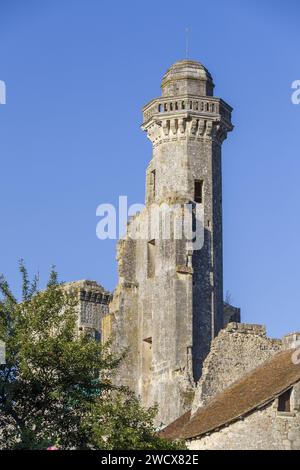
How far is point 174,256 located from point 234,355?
17.4 metres

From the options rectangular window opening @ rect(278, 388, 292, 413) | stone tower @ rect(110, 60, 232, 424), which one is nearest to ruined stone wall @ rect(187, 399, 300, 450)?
rectangular window opening @ rect(278, 388, 292, 413)

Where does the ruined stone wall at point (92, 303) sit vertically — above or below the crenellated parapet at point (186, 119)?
below

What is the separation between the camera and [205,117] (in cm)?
7538

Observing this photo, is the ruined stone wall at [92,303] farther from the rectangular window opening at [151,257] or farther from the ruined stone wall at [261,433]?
the ruined stone wall at [261,433]

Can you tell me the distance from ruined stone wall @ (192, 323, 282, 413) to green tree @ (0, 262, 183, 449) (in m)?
5.29

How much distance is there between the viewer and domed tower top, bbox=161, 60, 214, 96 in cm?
7606

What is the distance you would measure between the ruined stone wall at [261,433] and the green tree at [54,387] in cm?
167

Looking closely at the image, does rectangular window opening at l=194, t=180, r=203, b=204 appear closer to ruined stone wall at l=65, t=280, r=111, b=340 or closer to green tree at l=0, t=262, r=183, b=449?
ruined stone wall at l=65, t=280, r=111, b=340

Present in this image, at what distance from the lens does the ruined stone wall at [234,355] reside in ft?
177

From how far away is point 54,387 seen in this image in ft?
157

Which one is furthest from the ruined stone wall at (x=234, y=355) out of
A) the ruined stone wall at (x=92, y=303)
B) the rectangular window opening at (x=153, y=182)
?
the ruined stone wall at (x=92, y=303)
